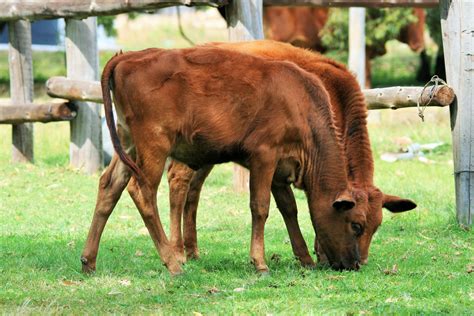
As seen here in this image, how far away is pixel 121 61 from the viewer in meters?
7.22

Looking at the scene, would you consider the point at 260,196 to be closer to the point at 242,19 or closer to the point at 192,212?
the point at 192,212

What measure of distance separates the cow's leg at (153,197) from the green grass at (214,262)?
158 mm

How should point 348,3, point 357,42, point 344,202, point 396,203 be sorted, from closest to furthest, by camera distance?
point 344,202
point 396,203
point 348,3
point 357,42

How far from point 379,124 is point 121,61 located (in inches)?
420

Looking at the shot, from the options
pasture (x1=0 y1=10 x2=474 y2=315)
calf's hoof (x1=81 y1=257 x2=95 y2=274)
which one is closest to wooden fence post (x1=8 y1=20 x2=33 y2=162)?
pasture (x1=0 y1=10 x2=474 y2=315)

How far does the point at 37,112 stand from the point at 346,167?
19.1 ft

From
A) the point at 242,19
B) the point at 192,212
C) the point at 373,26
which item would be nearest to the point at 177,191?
the point at 192,212

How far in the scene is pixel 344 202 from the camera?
738 centimetres

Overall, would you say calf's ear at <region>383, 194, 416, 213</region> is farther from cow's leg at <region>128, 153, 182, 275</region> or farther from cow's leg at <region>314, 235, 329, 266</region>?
cow's leg at <region>128, 153, 182, 275</region>

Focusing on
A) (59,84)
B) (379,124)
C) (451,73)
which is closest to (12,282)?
(451,73)

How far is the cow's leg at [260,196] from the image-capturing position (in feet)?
24.3

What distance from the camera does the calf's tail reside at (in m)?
6.99

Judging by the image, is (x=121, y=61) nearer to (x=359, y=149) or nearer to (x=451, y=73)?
(x=359, y=149)

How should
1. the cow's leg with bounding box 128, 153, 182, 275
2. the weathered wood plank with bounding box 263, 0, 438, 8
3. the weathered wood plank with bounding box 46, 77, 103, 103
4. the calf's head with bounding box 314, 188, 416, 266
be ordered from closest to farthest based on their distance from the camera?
the cow's leg with bounding box 128, 153, 182, 275
the calf's head with bounding box 314, 188, 416, 266
the weathered wood plank with bounding box 263, 0, 438, 8
the weathered wood plank with bounding box 46, 77, 103, 103
